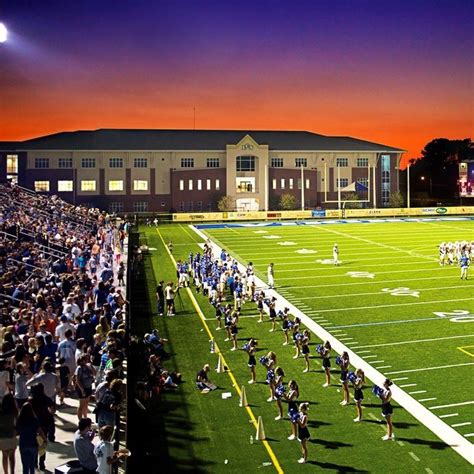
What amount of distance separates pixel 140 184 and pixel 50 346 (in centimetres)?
6131

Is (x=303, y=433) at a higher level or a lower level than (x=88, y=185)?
lower

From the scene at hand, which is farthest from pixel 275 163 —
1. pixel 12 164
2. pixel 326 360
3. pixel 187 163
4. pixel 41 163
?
pixel 326 360

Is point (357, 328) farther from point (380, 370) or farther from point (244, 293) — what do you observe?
point (244, 293)

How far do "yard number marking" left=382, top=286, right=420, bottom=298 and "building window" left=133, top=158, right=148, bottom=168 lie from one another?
166 feet

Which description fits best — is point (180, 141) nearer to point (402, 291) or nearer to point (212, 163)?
point (212, 163)

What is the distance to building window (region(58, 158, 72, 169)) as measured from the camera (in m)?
69.6

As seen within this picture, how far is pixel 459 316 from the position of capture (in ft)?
64.5

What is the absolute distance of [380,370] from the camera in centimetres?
1457

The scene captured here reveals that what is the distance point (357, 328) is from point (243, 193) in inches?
2171

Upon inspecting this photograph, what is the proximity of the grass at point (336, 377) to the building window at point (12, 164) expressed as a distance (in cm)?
4045

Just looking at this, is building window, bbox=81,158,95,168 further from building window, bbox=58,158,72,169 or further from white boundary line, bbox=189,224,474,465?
white boundary line, bbox=189,224,474,465

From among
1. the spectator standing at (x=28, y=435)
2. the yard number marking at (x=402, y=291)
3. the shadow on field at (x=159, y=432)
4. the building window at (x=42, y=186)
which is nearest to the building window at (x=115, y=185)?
the building window at (x=42, y=186)

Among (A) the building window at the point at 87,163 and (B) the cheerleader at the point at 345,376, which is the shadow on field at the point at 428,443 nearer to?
(B) the cheerleader at the point at 345,376

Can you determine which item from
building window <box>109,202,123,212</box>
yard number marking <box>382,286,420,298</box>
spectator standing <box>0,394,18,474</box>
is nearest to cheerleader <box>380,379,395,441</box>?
spectator standing <box>0,394,18,474</box>
